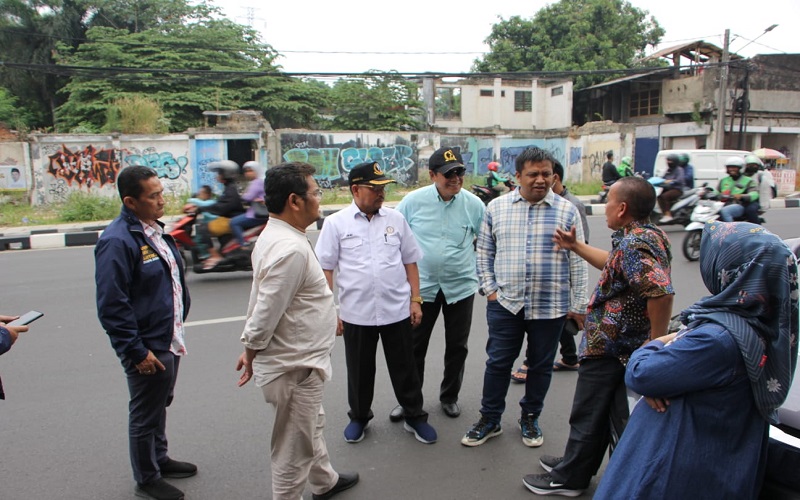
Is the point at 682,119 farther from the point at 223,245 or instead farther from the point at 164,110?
the point at 223,245

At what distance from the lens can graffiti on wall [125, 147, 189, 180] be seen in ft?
59.3

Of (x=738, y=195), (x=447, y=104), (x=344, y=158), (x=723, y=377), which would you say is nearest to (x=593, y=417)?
(x=723, y=377)

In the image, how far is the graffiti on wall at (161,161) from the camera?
18078mm

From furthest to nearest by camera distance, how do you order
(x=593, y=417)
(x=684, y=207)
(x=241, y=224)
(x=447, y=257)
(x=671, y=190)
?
(x=671, y=190) < (x=684, y=207) < (x=241, y=224) < (x=447, y=257) < (x=593, y=417)

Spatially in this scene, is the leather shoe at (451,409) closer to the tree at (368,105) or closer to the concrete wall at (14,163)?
the concrete wall at (14,163)

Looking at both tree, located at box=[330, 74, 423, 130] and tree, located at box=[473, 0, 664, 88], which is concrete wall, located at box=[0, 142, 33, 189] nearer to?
tree, located at box=[330, 74, 423, 130]

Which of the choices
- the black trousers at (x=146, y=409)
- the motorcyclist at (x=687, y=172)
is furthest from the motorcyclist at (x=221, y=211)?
the motorcyclist at (x=687, y=172)

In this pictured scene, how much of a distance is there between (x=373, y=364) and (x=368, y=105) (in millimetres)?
23375

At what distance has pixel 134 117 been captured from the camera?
18.9m

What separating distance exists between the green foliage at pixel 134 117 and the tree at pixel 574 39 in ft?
63.9

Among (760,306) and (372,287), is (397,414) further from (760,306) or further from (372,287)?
(760,306)

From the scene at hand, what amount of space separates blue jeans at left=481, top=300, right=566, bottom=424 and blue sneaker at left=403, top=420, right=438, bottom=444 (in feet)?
1.24

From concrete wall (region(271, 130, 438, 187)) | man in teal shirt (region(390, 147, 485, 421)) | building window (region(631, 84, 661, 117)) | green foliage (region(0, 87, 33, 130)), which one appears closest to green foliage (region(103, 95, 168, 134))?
concrete wall (region(271, 130, 438, 187))

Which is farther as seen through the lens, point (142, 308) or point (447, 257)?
point (447, 257)
